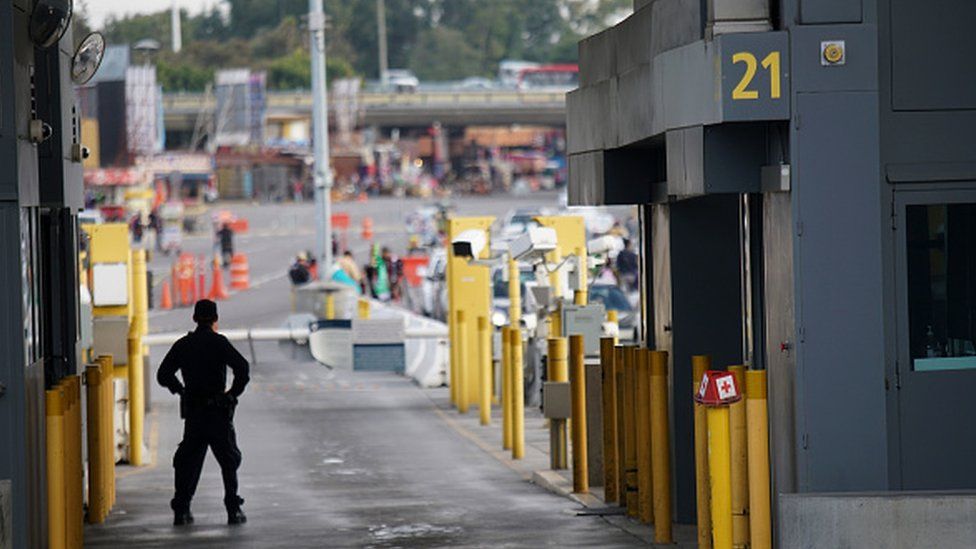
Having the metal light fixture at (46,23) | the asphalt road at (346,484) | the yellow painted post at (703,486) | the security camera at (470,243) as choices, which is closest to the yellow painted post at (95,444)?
the asphalt road at (346,484)

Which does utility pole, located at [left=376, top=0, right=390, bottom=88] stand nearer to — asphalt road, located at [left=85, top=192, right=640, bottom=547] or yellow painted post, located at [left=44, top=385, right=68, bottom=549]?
asphalt road, located at [left=85, top=192, right=640, bottom=547]

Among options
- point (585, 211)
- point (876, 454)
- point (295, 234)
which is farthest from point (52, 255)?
point (295, 234)

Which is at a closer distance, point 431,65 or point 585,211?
point 585,211

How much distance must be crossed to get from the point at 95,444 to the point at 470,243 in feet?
29.5

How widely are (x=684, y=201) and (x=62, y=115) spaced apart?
443 centimetres

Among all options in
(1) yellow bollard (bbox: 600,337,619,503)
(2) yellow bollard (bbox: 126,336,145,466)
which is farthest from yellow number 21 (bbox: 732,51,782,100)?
(2) yellow bollard (bbox: 126,336,145,466)

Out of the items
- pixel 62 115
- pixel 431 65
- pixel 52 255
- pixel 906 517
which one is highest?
pixel 431 65

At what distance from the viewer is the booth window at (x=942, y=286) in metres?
11.3

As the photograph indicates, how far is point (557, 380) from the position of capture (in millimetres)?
18188

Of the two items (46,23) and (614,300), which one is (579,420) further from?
(614,300)

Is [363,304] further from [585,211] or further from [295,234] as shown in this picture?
[295,234]

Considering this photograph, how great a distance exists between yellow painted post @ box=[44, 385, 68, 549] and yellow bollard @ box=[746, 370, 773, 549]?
405cm

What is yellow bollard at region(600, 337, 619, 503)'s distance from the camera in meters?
15.6

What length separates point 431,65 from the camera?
198m
